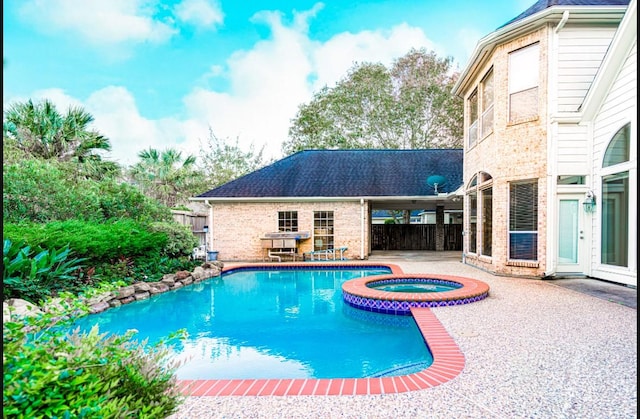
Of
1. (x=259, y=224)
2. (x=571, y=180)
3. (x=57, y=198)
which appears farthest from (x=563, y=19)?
(x=57, y=198)

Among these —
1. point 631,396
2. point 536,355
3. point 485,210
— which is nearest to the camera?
point 631,396

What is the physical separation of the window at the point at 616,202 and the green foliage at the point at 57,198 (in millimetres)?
12744

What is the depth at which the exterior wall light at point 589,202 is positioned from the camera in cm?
913

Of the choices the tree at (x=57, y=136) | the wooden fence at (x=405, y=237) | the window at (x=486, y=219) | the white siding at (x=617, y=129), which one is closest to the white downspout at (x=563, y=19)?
the white siding at (x=617, y=129)

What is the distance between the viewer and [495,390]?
3.55 metres

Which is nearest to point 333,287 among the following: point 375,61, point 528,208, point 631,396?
point 528,208

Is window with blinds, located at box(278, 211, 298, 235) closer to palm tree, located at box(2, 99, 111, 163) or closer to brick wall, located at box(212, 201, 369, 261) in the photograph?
brick wall, located at box(212, 201, 369, 261)

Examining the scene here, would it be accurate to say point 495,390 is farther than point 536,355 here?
No

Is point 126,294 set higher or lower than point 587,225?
lower

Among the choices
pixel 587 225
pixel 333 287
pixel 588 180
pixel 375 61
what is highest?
pixel 375 61

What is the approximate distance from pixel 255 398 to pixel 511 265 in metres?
8.74

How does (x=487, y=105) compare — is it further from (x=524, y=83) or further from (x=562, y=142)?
(x=562, y=142)

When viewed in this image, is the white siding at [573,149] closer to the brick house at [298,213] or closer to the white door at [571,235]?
the white door at [571,235]

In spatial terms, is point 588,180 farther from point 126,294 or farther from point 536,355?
point 126,294
